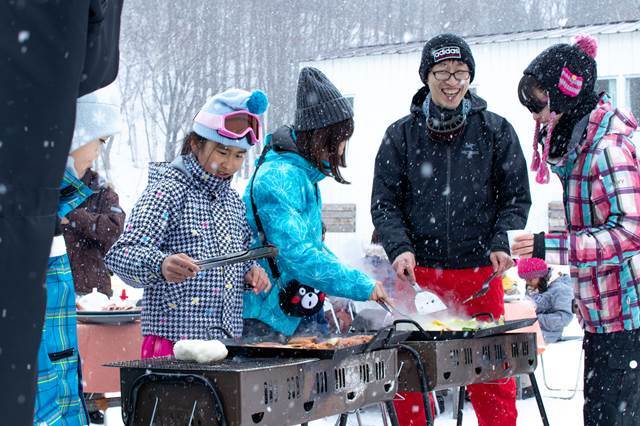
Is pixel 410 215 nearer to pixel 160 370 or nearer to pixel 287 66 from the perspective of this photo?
pixel 160 370

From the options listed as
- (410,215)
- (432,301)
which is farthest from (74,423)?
(410,215)

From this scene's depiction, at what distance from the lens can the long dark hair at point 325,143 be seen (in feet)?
13.8

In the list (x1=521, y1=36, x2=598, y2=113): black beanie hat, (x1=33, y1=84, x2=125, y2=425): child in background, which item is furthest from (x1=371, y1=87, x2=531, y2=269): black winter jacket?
(x1=33, y1=84, x2=125, y2=425): child in background

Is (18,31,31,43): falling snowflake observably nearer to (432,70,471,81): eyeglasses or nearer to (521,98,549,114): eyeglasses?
(521,98,549,114): eyeglasses

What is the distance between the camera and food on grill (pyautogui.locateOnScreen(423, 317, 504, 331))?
13.7 ft

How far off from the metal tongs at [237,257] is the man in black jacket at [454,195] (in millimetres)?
1279

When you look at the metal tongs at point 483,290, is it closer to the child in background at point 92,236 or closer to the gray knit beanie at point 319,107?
the gray knit beanie at point 319,107

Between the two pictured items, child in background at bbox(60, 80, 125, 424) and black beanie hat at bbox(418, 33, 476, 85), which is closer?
black beanie hat at bbox(418, 33, 476, 85)

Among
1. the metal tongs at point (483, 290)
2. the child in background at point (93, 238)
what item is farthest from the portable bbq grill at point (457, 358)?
the child in background at point (93, 238)

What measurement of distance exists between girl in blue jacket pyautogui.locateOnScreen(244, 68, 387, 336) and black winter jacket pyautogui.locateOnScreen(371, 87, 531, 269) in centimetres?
71

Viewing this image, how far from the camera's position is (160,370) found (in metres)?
2.85

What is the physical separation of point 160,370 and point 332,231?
1926 centimetres

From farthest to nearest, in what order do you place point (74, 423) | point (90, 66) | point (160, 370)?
point (160, 370) → point (74, 423) → point (90, 66)

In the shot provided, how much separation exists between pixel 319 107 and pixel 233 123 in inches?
22.8
